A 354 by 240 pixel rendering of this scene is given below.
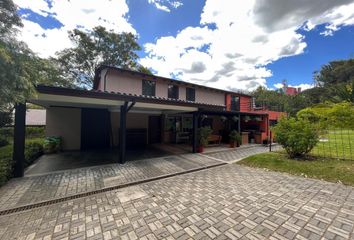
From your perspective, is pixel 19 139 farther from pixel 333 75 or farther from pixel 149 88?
pixel 333 75

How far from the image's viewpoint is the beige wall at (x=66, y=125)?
9.49 metres

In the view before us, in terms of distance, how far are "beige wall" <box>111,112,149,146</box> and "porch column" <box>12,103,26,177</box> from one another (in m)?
5.80

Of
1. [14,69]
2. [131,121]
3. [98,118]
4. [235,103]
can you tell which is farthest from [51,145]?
[235,103]

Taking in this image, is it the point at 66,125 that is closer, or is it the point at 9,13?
the point at 9,13

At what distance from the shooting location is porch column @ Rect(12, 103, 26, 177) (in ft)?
16.6

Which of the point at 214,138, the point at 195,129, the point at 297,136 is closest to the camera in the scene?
the point at 297,136

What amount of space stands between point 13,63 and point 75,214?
10.5 ft

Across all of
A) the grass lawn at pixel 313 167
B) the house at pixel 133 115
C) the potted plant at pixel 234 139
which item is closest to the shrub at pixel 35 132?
the house at pixel 133 115

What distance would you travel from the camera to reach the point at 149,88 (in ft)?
41.1

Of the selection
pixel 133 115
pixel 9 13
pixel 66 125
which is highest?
pixel 9 13

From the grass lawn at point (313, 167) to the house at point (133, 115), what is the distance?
3.53 meters

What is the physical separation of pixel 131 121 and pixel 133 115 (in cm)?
44

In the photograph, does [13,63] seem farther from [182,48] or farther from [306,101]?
[306,101]

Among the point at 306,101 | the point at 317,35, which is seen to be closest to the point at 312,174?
the point at 317,35
